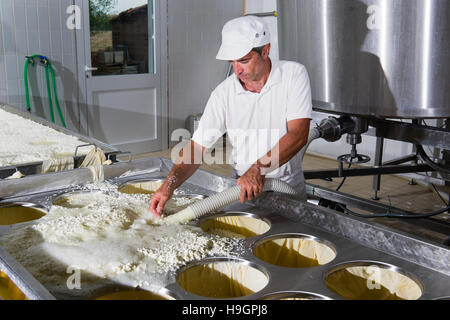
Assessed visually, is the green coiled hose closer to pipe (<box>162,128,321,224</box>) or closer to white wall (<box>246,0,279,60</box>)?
white wall (<box>246,0,279,60</box>)

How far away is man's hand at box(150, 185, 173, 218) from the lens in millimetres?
1673

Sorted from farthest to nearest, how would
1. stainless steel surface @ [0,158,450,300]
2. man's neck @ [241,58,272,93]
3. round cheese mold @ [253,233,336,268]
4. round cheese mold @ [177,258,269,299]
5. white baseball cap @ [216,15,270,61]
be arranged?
man's neck @ [241,58,272,93], white baseball cap @ [216,15,270,61], round cheese mold @ [253,233,336,268], round cheese mold @ [177,258,269,299], stainless steel surface @ [0,158,450,300]

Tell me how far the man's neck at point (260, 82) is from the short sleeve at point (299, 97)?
12 centimetres

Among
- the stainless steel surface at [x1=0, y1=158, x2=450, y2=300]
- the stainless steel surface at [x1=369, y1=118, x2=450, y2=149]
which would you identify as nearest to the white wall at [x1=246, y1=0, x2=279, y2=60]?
the stainless steel surface at [x1=369, y1=118, x2=450, y2=149]

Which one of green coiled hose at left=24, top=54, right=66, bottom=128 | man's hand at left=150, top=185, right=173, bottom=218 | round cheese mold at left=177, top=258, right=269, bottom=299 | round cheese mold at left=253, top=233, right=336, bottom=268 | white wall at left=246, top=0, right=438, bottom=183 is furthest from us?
white wall at left=246, top=0, right=438, bottom=183

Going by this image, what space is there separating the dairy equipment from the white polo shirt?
0.73ft

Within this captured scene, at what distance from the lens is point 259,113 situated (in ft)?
7.24

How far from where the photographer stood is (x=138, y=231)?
151 centimetres

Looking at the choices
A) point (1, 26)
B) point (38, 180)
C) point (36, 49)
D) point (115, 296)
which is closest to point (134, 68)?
point (36, 49)

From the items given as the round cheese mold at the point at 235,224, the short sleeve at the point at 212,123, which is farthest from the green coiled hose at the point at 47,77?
the round cheese mold at the point at 235,224

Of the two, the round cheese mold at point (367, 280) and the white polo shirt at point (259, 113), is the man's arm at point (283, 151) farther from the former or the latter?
the round cheese mold at point (367, 280)

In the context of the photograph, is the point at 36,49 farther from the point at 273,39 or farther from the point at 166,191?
the point at 166,191

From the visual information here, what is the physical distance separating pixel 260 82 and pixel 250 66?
0.63 ft

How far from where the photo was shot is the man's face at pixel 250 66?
196 cm
